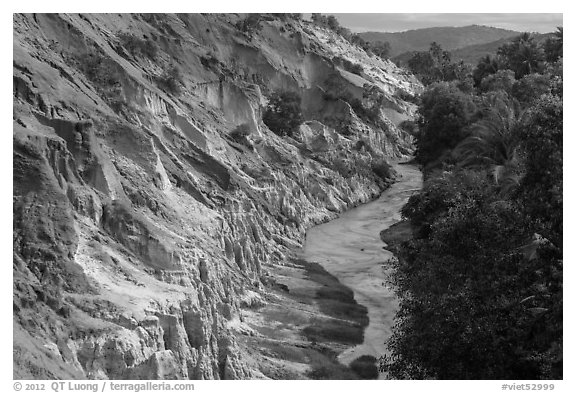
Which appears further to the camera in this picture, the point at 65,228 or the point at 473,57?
the point at 473,57

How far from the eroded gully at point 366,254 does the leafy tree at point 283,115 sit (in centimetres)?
702

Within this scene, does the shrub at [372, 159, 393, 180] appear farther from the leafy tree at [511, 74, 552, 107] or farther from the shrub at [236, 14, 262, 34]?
the shrub at [236, 14, 262, 34]

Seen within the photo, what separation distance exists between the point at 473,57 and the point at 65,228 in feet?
496

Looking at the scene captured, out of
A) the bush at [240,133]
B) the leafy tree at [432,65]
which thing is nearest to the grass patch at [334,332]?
the bush at [240,133]

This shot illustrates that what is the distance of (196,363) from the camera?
65.3ft

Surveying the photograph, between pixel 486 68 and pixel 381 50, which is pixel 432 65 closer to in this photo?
pixel 381 50

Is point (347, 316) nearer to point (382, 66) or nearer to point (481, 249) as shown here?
point (481, 249)

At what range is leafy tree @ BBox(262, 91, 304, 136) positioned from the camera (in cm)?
5541

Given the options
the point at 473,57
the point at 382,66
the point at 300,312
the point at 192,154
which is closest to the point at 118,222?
the point at 300,312

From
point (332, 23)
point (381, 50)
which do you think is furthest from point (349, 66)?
point (381, 50)

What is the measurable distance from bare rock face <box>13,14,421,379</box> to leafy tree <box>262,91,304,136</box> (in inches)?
41.6

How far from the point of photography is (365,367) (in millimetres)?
24938

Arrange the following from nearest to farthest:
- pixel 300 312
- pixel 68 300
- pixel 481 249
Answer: pixel 68 300, pixel 481 249, pixel 300 312

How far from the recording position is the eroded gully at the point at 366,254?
94.1 feet
